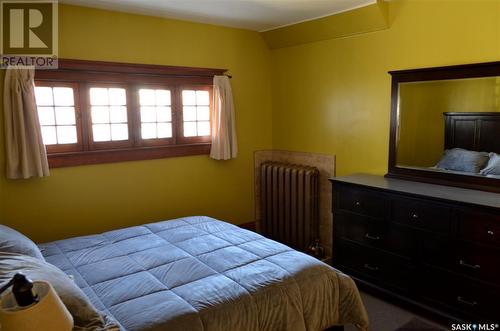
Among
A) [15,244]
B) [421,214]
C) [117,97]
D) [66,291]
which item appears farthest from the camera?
[117,97]

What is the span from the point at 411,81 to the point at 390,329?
192cm

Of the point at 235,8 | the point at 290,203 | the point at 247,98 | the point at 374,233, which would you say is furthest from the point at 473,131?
the point at 247,98

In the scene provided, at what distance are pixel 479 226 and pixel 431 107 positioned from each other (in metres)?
1.08

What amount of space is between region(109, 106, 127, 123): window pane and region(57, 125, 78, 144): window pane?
0.34 m

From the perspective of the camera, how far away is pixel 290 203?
3963 mm

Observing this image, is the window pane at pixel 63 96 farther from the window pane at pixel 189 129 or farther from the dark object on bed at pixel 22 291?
the dark object on bed at pixel 22 291

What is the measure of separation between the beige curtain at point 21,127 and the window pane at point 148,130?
0.90m

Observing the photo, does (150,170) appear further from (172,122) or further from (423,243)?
(423,243)

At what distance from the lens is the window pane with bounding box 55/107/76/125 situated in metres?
3.14

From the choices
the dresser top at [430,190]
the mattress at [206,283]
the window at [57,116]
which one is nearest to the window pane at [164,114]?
the window at [57,116]

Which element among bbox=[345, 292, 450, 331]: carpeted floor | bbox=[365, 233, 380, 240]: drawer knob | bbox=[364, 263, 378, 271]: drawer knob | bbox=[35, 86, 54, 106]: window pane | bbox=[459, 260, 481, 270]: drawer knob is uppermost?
bbox=[35, 86, 54, 106]: window pane

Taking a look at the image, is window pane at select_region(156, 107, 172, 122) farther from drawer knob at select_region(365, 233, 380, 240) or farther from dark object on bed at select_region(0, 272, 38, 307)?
dark object on bed at select_region(0, 272, 38, 307)

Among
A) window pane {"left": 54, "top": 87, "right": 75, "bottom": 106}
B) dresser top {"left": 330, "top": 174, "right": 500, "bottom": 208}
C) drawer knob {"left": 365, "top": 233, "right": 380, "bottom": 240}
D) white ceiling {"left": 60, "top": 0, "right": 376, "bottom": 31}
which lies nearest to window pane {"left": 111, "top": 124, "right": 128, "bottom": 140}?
window pane {"left": 54, "top": 87, "right": 75, "bottom": 106}

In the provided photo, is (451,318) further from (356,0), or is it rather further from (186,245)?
(356,0)
